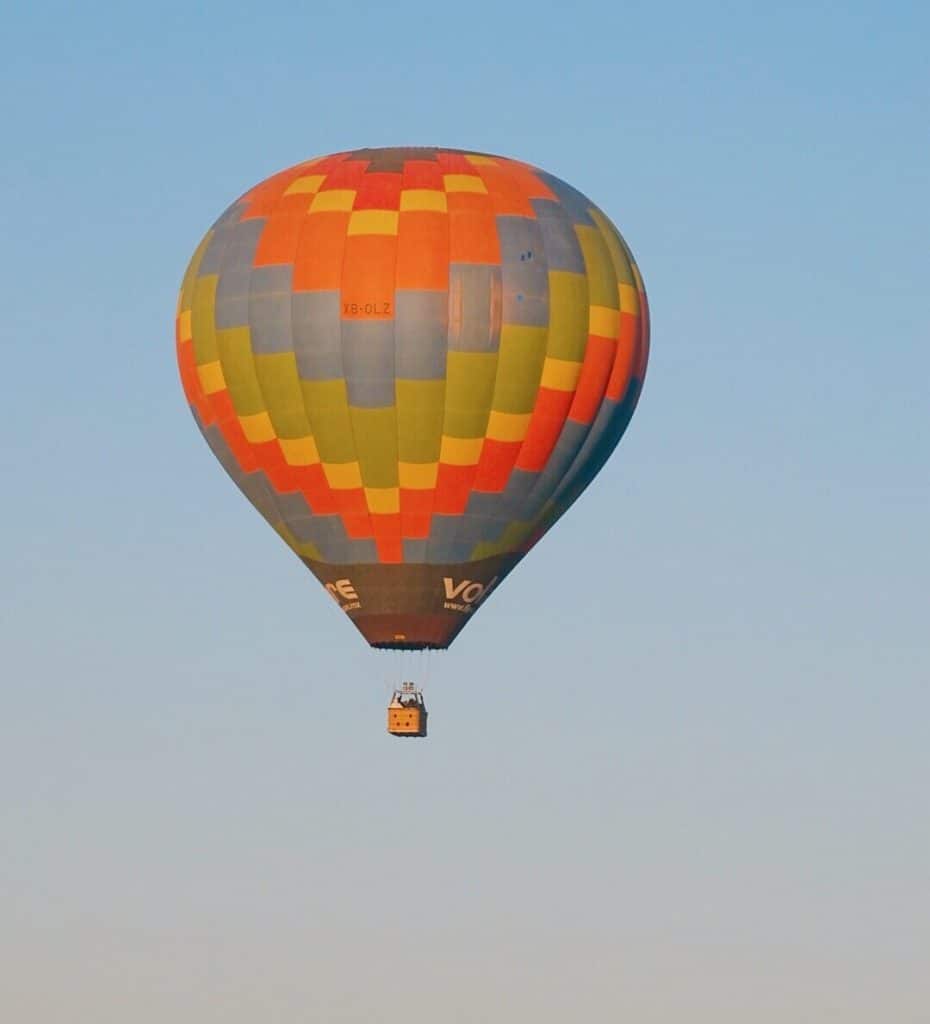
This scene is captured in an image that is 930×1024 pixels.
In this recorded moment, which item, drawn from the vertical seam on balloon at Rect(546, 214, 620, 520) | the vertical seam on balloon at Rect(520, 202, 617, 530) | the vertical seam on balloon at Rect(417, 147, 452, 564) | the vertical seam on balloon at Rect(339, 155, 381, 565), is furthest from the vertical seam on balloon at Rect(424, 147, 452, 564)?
the vertical seam on balloon at Rect(546, 214, 620, 520)

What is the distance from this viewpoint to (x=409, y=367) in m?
91.1

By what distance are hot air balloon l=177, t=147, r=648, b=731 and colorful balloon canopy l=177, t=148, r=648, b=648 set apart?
0.10 ft

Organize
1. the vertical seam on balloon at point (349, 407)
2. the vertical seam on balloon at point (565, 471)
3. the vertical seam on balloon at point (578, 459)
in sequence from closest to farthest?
the vertical seam on balloon at point (349, 407), the vertical seam on balloon at point (565, 471), the vertical seam on balloon at point (578, 459)

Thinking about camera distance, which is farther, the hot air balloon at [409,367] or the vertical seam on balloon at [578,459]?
the vertical seam on balloon at [578,459]

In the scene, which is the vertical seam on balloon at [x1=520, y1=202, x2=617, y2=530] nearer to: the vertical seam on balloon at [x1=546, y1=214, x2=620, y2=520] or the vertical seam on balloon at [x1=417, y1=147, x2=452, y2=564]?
the vertical seam on balloon at [x1=546, y1=214, x2=620, y2=520]

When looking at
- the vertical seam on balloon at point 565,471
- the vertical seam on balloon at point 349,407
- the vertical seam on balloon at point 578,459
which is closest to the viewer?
the vertical seam on balloon at point 349,407

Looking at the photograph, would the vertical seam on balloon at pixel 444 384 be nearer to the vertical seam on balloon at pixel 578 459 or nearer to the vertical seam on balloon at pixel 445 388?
the vertical seam on balloon at pixel 445 388

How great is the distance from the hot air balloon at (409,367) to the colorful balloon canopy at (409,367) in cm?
3

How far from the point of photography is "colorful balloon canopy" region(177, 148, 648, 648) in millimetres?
91250

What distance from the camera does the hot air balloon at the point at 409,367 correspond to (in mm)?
91250

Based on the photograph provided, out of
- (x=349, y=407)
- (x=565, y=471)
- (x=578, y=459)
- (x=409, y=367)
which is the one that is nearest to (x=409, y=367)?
(x=409, y=367)

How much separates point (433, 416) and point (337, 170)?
441 cm

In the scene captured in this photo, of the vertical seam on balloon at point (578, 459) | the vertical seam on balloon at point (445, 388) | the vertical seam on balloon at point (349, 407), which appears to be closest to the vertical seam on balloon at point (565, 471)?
the vertical seam on balloon at point (578, 459)

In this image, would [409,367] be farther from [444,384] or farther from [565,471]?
[565,471]
